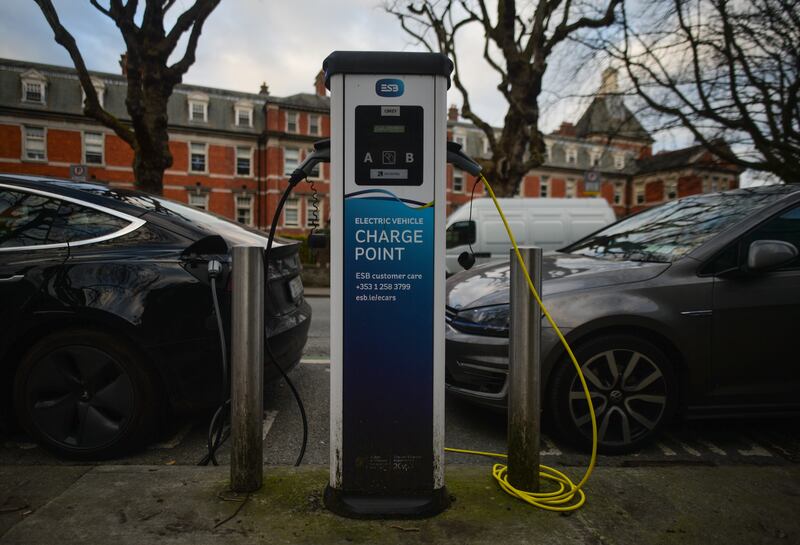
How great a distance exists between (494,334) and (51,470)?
241cm

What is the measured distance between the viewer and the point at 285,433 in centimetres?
329

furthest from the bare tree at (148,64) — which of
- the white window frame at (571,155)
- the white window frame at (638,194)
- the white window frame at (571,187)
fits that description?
the white window frame at (638,194)

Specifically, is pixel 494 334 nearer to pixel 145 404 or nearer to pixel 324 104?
pixel 145 404

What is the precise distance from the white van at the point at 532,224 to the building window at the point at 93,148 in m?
32.1

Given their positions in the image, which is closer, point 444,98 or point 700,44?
point 444,98

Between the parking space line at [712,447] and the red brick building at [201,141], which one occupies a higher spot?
the red brick building at [201,141]

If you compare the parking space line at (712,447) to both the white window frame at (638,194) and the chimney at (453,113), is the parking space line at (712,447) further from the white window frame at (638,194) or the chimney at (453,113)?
the white window frame at (638,194)

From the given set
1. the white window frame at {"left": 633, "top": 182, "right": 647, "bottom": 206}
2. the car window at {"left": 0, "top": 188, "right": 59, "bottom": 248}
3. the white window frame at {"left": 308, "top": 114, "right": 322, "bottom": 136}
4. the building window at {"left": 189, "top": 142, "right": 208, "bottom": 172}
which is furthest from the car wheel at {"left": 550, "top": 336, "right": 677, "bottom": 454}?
the white window frame at {"left": 633, "top": 182, "right": 647, "bottom": 206}

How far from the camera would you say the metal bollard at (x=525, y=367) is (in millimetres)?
2240

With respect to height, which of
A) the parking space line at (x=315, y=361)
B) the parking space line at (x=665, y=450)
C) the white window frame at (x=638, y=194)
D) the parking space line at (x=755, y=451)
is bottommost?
the parking space line at (x=755, y=451)

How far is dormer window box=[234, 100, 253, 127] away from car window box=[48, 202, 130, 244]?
3840 centimetres

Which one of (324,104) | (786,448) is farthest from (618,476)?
(324,104)

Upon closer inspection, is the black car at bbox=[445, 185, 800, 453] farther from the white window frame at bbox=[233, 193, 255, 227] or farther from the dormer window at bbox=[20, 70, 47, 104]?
the dormer window at bbox=[20, 70, 47, 104]

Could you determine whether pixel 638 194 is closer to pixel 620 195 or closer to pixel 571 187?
pixel 620 195
